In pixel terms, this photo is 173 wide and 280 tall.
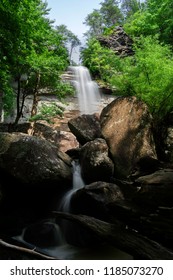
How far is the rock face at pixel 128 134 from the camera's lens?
899cm

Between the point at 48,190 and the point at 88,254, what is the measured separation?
114 inches

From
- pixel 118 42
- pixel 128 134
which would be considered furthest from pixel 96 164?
pixel 118 42

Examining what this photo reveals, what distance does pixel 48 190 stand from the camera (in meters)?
8.49

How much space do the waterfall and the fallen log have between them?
15045 millimetres

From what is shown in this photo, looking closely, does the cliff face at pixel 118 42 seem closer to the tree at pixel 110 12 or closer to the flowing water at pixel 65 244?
the tree at pixel 110 12

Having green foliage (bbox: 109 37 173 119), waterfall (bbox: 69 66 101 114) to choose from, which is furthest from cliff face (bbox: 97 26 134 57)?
green foliage (bbox: 109 37 173 119)

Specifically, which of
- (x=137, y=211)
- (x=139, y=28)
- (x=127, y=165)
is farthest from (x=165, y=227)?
(x=139, y=28)

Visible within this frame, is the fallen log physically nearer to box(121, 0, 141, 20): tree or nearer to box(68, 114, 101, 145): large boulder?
box(68, 114, 101, 145): large boulder

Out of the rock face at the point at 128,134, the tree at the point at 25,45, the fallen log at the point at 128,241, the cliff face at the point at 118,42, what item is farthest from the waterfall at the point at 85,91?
the fallen log at the point at 128,241

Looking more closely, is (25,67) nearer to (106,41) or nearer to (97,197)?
(97,197)

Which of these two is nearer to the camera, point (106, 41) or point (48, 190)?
point (48, 190)

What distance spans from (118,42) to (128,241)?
24068 mm

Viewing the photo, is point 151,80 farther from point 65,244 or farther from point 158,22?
point 158,22

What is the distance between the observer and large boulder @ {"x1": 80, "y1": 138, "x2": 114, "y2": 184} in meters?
9.14
